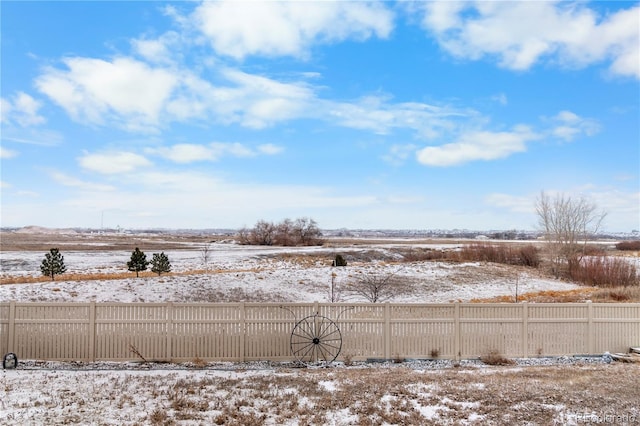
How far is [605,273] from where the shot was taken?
3650 cm

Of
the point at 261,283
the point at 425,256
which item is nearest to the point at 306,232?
the point at 425,256

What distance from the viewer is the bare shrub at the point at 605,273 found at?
3446 cm

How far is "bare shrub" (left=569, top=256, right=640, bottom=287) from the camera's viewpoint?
113 ft

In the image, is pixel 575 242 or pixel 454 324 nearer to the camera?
pixel 454 324

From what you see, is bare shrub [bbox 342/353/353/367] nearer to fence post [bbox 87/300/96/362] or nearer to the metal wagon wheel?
the metal wagon wheel

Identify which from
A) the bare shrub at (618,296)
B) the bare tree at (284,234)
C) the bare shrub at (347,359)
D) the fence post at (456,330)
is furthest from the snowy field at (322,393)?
the bare tree at (284,234)

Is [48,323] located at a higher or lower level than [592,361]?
higher

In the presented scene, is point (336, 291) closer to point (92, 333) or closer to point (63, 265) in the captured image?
point (63, 265)

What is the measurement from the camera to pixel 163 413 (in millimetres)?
7816

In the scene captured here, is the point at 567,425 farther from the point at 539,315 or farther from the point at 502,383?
the point at 539,315

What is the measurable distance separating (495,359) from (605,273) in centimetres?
2881

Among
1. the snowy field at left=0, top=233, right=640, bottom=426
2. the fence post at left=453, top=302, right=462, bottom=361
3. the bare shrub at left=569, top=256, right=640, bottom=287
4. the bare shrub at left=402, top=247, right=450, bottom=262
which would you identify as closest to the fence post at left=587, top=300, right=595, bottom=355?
the snowy field at left=0, top=233, right=640, bottom=426

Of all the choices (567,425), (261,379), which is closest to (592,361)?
(567,425)

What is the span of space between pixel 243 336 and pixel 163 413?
4598mm
